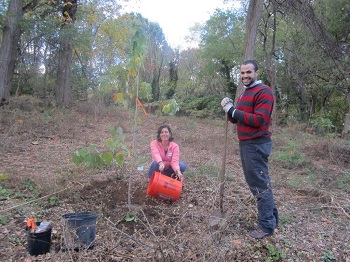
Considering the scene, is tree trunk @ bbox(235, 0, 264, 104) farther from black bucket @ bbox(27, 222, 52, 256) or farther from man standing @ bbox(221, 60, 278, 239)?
black bucket @ bbox(27, 222, 52, 256)

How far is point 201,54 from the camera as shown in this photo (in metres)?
17.6

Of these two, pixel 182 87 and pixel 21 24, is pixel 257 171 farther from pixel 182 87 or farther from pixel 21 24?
pixel 182 87

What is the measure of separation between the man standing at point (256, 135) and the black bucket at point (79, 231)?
1561 mm

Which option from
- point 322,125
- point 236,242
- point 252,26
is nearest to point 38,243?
point 236,242

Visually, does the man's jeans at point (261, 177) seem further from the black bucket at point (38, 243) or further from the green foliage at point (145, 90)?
the black bucket at point (38, 243)

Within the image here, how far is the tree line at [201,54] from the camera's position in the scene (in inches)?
345

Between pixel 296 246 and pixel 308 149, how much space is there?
557 cm

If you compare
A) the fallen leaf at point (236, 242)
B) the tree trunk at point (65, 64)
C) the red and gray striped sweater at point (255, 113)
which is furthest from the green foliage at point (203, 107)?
the fallen leaf at point (236, 242)

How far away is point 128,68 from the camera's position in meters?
3.12

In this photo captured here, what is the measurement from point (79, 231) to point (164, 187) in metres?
1.24

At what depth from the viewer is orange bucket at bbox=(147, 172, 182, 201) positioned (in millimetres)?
3463

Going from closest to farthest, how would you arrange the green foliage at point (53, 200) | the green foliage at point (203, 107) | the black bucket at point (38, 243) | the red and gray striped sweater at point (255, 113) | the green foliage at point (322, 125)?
1. the black bucket at point (38, 243)
2. the red and gray striped sweater at point (255, 113)
3. the green foliage at point (53, 200)
4. the green foliage at point (322, 125)
5. the green foliage at point (203, 107)

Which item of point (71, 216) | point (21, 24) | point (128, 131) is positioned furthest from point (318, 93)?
point (71, 216)

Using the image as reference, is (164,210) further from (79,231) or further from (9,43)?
(9,43)
